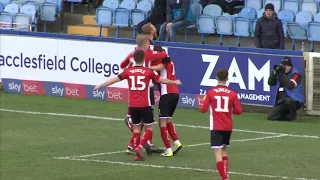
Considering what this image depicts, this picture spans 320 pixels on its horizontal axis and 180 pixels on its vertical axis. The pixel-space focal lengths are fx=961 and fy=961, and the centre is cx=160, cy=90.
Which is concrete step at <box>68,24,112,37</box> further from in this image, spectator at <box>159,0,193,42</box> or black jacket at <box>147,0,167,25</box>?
spectator at <box>159,0,193,42</box>

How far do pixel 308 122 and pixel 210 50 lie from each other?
2.87 m

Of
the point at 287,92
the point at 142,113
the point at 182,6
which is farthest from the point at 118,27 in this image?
the point at 142,113

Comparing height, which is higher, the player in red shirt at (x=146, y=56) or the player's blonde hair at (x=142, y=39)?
the player's blonde hair at (x=142, y=39)

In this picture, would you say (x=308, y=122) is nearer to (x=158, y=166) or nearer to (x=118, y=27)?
(x=158, y=166)

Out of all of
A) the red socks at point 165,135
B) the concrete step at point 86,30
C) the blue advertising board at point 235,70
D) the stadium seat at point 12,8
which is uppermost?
the stadium seat at point 12,8

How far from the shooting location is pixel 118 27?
90.2ft

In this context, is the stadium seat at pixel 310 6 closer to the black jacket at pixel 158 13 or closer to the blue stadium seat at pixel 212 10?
the blue stadium seat at pixel 212 10

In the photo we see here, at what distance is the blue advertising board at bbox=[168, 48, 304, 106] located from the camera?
830 inches

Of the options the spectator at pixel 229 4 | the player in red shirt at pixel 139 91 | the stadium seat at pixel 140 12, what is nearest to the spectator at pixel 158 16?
the stadium seat at pixel 140 12

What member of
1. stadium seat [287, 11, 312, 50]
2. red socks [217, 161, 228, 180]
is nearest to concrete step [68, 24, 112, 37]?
stadium seat [287, 11, 312, 50]

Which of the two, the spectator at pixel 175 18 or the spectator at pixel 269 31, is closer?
the spectator at pixel 269 31

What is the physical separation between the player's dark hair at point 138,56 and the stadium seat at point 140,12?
11150mm

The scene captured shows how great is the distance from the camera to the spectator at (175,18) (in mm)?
25094

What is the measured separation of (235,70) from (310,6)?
197 inches
